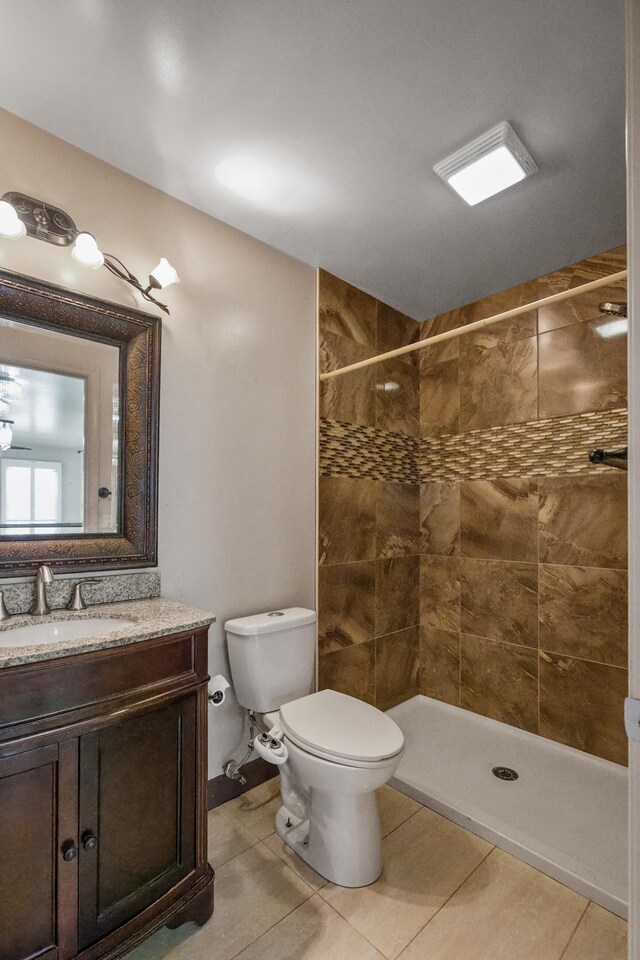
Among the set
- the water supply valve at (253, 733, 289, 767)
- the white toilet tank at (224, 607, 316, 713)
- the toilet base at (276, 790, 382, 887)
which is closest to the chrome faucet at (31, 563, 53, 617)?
the white toilet tank at (224, 607, 316, 713)

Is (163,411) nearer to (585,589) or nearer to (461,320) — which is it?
(461,320)

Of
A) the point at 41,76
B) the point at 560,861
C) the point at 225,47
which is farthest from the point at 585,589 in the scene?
the point at 41,76

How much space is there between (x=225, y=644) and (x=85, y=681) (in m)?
0.83

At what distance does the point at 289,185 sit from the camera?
1.76 m

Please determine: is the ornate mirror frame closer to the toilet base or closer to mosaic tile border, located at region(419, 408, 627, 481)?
the toilet base

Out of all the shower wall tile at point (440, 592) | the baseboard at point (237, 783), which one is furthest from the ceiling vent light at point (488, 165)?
the baseboard at point (237, 783)

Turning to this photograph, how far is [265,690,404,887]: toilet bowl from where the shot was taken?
143 cm

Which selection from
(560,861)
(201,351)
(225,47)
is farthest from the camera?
(201,351)

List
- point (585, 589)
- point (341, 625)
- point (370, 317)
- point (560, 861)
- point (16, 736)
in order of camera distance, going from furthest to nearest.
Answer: point (370, 317)
point (341, 625)
point (585, 589)
point (560, 861)
point (16, 736)

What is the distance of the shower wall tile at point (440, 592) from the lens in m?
2.70

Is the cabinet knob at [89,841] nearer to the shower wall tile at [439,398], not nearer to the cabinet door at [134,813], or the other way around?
the cabinet door at [134,813]

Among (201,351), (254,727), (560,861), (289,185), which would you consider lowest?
(560,861)

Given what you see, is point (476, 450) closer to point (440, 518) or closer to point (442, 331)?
point (440, 518)

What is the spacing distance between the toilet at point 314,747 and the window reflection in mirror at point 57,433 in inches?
28.2
